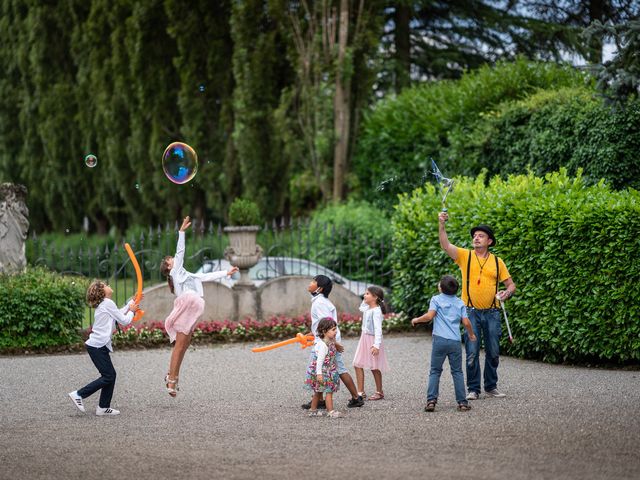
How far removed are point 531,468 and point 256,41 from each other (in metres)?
18.2

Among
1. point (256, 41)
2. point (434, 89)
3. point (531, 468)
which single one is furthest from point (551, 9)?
point (531, 468)

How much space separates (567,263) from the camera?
38.2 feet

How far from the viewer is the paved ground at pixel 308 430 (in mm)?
6613

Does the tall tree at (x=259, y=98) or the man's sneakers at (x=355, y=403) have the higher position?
the tall tree at (x=259, y=98)

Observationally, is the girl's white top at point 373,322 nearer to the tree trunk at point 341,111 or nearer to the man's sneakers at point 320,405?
the man's sneakers at point 320,405

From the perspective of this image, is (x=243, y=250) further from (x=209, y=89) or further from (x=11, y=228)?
(x=209, y=89)

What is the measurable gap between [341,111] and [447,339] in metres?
14.0

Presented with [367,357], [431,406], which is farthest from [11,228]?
[431,406]

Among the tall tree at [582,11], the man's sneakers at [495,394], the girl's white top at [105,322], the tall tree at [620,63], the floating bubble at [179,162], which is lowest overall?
the man's sneakers at [495,394]

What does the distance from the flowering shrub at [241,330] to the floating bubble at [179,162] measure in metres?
3.48

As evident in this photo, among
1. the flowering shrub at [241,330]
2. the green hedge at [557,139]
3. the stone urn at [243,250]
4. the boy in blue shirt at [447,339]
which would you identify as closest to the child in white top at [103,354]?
the boy in blue shirt at [447,339]

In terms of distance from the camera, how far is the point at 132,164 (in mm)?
27797

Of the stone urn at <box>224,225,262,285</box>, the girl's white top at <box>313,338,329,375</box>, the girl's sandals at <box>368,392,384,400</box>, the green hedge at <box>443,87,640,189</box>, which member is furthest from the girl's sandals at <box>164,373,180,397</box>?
the green hedge at <box>443,87,640,189</box>

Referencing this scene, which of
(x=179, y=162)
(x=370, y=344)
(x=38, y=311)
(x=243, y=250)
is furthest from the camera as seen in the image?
(x=243, y=250)
